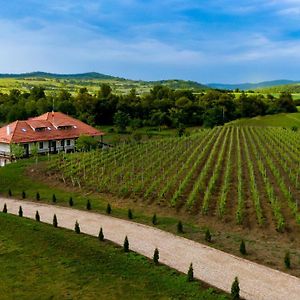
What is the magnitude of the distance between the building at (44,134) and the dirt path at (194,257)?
2783 centimetres

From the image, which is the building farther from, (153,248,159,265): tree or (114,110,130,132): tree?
(153,248,159,265): tree

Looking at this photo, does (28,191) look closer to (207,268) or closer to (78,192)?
(78,192)

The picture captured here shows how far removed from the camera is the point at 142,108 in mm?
100312

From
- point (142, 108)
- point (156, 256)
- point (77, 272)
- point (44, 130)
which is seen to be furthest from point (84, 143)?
point (142, 108)

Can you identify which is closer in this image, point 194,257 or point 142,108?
point 194,257

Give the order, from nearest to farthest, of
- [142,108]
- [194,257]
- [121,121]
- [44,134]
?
[194,257]
[44,134]
[121,121]
[142,108]

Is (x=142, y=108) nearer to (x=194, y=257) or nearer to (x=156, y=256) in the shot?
(x=194, y=257)

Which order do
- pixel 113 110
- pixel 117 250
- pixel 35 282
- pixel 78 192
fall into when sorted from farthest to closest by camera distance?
pixel 113 110, pixel 78 192, pixel 117 250, pixel 35 282

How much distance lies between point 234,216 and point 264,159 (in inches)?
829

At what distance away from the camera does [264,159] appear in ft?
153

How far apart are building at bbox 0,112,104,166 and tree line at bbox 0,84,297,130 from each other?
20.9 meters

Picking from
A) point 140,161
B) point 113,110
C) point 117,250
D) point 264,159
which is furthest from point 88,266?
point 113,110

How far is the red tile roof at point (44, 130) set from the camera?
56.2 metres

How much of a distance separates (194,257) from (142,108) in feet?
266
